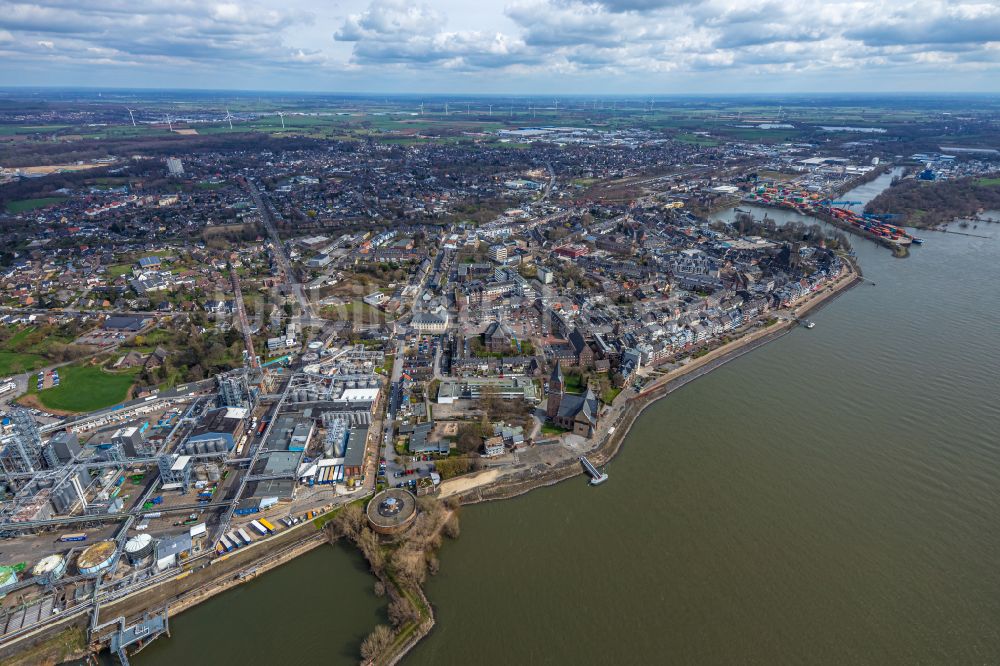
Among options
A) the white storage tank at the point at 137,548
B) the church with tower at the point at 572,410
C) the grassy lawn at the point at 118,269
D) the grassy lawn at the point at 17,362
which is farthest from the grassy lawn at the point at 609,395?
the grassy lawn at the point at 118,269

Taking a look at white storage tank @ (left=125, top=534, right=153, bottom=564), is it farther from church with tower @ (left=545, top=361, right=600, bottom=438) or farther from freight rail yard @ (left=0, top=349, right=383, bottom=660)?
church with tower @ (left=545, top=361, right=600, bottom=438)

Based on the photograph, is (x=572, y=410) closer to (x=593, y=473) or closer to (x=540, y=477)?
(x=593, y=473)

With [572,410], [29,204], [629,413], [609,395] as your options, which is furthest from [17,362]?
[29,204]

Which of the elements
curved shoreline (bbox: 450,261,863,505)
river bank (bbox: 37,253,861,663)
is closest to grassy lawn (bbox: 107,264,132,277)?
river bank (bbox: 37,253,861,663)

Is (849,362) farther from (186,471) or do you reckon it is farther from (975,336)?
(186,471)

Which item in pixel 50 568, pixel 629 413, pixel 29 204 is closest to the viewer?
pixel 50 568

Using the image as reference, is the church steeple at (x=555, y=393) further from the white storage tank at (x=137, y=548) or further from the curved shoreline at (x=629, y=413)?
the white storage tank at (x=137, y=548)
